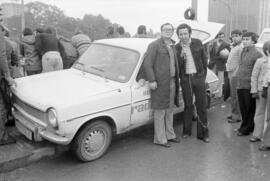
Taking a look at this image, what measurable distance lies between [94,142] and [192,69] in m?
2.17

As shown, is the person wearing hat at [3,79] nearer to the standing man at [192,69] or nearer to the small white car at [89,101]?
the small white car at [89,101]

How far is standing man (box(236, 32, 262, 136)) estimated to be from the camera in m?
5.62

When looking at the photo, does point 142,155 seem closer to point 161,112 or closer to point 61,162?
point 161,112

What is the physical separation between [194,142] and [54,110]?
8.89 ft

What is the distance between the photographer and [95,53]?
5871mm

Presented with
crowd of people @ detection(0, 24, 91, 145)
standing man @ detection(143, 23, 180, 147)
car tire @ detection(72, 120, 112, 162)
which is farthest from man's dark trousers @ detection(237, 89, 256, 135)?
crowd of people @ detection(0, 24, 91, 145)

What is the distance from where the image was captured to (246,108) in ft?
19.6

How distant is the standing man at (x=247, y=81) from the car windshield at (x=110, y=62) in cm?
198

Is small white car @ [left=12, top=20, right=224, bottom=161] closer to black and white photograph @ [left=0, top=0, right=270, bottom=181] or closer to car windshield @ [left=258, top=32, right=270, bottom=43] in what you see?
black and white photograph @ [left=0, top=0, right=270, bottom=181]

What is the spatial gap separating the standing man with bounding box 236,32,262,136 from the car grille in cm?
354

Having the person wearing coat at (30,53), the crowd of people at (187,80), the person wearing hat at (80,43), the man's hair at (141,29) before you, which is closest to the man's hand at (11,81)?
the crowd of people at (187,80)

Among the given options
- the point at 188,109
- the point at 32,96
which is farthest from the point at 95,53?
the point at 188,109

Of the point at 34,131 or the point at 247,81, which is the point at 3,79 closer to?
the point at 34,131

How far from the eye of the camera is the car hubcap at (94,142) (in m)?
4.67
